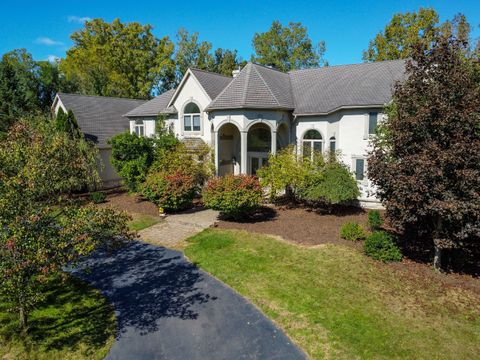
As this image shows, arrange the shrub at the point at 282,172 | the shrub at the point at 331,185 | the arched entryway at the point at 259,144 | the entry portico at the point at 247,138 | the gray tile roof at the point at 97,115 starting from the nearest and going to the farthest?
1. the shrub at the point at 331,185
2. the shrub at the point at 282,172
3. the entry portico at the point at 247,138
4. the arched entryway at the point at 259,144
5. the gray tile roof at the point at 97,115

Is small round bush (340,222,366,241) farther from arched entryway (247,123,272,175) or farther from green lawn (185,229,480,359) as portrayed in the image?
arched entryway (247,123,272,175)

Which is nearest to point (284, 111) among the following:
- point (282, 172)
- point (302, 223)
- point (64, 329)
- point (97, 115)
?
point (282, 172)

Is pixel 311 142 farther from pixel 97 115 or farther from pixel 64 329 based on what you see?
pixel 97 115

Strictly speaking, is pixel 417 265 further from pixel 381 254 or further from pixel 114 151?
pixel 114 151

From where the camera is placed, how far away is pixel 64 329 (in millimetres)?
8648

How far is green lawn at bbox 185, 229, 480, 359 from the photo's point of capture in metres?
8.00

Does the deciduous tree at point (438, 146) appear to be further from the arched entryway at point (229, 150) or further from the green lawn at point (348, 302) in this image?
the arched entryway at point (229, 150)

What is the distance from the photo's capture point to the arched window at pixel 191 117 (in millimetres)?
26016

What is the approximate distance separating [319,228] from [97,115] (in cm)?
2489

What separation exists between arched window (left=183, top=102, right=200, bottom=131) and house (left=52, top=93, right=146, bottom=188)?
8.42 m

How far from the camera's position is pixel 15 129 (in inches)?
358

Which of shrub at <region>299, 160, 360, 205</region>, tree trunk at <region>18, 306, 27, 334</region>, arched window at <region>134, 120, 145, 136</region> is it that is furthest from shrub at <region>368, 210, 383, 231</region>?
arched window at <region>134, 120, 145, 136</region>

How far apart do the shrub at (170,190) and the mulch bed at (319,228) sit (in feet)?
10.6

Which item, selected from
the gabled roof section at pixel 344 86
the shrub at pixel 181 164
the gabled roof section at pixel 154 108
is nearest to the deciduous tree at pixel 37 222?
the shrub at pixel 181 164
